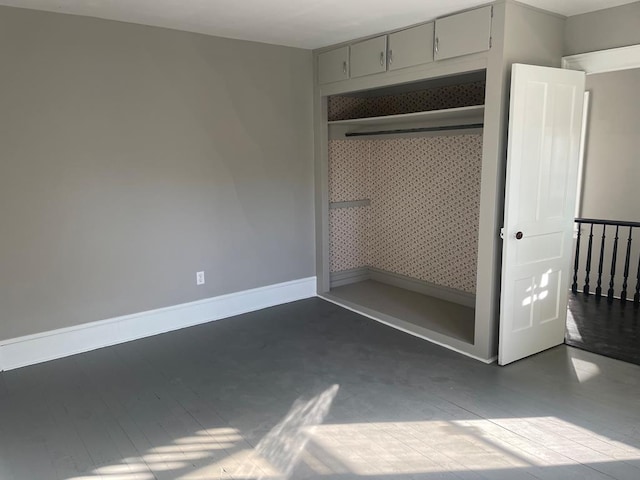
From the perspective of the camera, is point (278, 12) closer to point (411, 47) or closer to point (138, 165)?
point (411, 47)

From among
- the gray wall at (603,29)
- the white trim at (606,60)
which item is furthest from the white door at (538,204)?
the gray wall at (603,29)

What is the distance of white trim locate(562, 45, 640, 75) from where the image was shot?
10.4ft

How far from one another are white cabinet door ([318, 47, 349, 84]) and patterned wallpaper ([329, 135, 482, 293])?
0.69 meters

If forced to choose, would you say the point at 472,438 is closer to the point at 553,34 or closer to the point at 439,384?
the point at 439,384

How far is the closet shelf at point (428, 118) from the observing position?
381cm

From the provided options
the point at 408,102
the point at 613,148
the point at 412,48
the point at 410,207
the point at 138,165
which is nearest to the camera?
the point at 412,48

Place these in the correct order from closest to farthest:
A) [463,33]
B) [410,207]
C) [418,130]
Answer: [463,33]
[418,130]
[410,207]

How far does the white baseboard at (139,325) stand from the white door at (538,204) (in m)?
2.21

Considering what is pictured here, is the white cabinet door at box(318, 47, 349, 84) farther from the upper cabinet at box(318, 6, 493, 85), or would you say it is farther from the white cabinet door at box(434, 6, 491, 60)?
the white cabinet door at box(434, 6, 491, 60)

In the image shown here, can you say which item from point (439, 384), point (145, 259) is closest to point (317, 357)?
point (439, 384)

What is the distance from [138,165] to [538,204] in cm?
303

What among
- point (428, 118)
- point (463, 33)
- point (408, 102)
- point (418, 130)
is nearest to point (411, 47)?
point (463, 33)

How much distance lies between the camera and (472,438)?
2.52 metres

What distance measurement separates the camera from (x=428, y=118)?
442 cm
